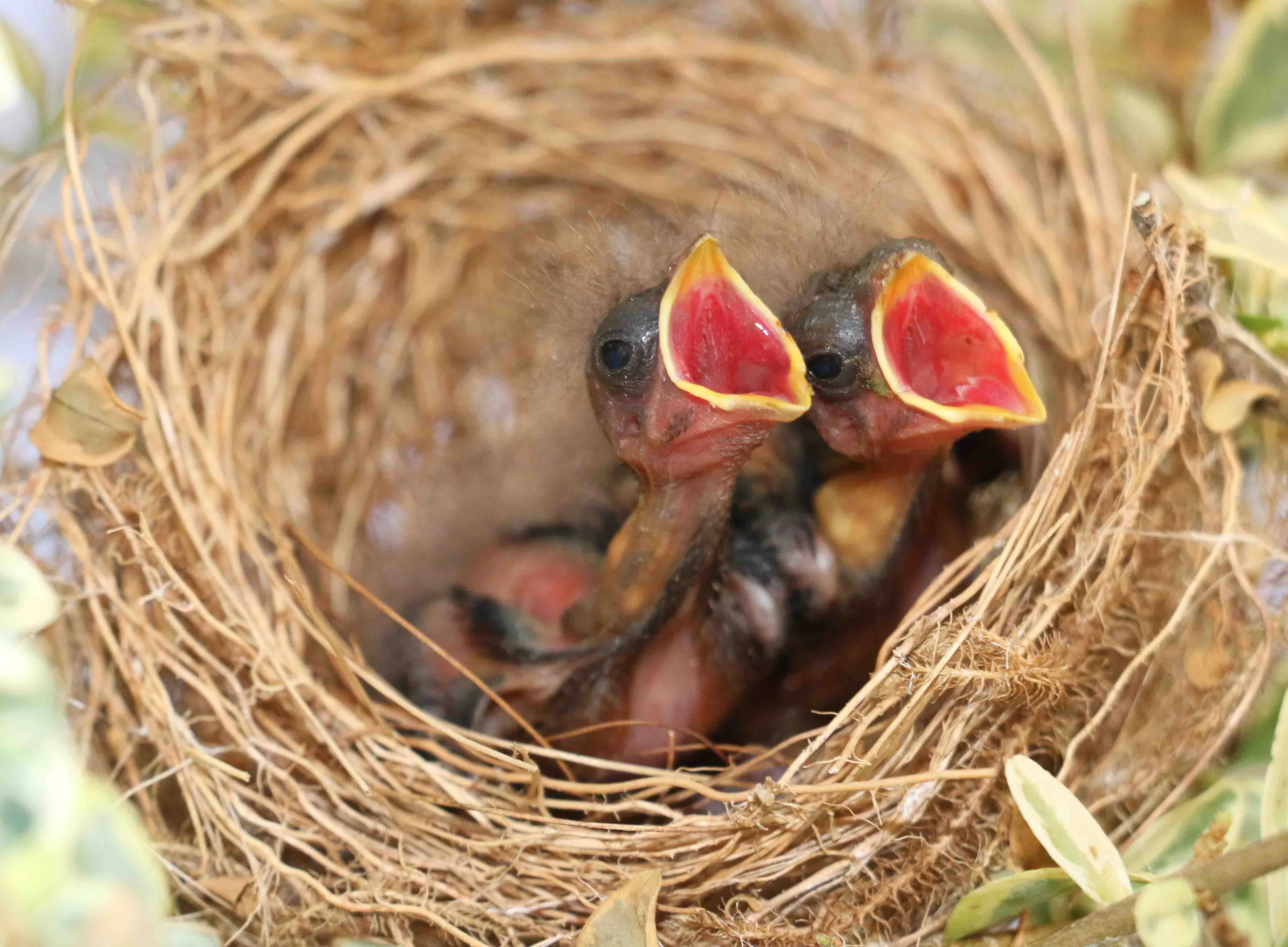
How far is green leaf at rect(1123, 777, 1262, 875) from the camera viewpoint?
0.93m

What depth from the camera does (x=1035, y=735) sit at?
97 centimetres

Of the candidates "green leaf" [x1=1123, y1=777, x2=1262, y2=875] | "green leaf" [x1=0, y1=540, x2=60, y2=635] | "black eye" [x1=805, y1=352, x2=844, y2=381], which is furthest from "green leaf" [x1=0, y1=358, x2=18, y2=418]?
"green leaf" [x1=1123, y1=777, x2=1262, y2=875]

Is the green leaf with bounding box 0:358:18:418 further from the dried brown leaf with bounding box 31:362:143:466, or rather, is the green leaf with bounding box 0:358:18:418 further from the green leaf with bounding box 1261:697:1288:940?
the green leaf with bounding box 1261:697:1288:940

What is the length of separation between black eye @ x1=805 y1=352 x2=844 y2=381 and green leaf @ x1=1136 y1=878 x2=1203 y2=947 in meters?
0.49

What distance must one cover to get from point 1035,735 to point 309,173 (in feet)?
3.65

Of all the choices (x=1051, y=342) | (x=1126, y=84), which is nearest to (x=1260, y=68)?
(x=1126, y=84)

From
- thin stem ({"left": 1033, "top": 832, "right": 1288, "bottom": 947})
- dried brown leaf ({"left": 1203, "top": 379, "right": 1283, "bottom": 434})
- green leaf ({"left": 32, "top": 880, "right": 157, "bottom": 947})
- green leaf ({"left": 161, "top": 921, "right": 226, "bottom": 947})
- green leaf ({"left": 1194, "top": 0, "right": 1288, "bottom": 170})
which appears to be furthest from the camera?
green leaf ({"left": 1194, "top": 0, "right": 1288, "bottom": 170})

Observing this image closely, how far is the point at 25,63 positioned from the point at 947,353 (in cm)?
98

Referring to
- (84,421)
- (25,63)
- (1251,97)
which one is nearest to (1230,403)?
(1251,97)

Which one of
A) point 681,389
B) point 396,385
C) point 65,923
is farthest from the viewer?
point 396,385

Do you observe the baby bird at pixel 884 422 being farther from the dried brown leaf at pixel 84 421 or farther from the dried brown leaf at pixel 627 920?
the dried brown leaf at pixel 84 421

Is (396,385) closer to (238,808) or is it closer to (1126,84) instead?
(238,808)

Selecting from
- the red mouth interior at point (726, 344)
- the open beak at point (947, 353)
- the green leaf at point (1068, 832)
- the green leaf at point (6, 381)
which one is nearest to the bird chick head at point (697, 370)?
the red mouth interior at point (726, 344)

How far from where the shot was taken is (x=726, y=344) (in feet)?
3.07
